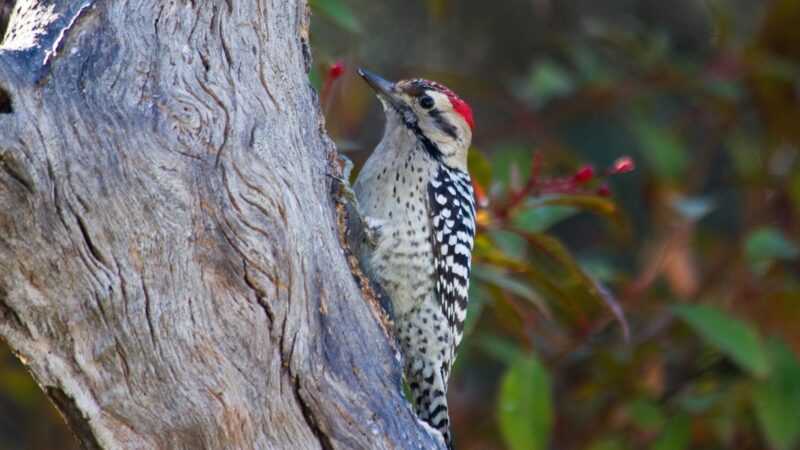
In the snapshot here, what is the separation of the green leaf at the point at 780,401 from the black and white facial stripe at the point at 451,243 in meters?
1.92

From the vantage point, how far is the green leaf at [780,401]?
17.4ft

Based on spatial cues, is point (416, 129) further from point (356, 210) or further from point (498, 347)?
point (498, 347)

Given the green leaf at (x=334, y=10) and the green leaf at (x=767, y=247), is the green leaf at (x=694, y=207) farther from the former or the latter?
the green leaf at (x=334, y=10)

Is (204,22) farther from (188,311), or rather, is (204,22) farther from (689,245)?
(689,245)

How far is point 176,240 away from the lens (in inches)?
114

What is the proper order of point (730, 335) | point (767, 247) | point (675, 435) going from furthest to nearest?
point (675, 435) → point (767, 247) → point (730, 335)

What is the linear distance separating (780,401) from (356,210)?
2714 millimetres

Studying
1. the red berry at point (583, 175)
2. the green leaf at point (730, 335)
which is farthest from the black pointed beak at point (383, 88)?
the green leaf at point (730, 335)

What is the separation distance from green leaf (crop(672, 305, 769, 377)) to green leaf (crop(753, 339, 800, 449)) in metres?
0.14

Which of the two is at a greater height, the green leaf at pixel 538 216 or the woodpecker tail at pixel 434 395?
the green leaf at pixel 538 216

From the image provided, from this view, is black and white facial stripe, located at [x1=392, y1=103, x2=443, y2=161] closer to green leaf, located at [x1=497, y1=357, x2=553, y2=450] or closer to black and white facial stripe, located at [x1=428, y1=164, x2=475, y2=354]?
black and white facial stripe, located at [x1=428, y1=164, x2=475, y2=354]

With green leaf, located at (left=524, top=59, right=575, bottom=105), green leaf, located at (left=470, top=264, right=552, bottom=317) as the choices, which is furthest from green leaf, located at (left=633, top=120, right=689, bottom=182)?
green leaf, located at (left=470, top=264, right=552, bottom=317)

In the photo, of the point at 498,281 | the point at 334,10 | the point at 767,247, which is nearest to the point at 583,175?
the point at 498,281

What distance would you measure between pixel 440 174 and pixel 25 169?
2070 mm
